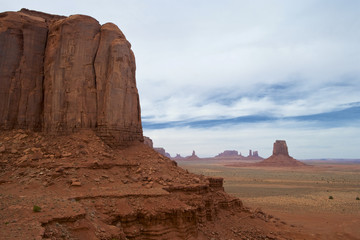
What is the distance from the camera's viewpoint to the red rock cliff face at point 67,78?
1945 cm

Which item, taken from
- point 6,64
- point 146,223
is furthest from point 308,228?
point 6,64

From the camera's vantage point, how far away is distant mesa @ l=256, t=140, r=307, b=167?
137 meters

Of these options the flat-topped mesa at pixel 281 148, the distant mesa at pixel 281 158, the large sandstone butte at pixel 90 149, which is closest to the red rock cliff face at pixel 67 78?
the large sandstone butte at pixel 90 149

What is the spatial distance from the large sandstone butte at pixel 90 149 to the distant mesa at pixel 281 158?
121 metres

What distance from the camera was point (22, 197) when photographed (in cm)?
1270

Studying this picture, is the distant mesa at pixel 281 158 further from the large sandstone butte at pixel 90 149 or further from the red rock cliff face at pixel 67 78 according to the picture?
the red rock cliff face at pixel 67 78

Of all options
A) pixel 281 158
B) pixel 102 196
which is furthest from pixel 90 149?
pixel 281 158

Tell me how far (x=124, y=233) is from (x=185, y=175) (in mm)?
6659

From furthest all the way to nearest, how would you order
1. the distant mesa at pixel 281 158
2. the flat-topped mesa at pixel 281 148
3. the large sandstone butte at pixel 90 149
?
the flat-topped mesa at pixel 281 148 < the distant mesa at pixel 281 158 < the large sandstone butte at pixel 90 149

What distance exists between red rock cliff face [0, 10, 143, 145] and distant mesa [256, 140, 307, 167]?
128m

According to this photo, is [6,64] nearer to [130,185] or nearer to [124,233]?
[130,185]

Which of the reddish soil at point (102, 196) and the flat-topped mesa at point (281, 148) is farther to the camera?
the flat-topped mesa at point (281, 148)

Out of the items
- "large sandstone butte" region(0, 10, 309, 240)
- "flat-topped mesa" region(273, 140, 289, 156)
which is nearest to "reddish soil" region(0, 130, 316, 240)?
"large sandstone butte" region(0, 10, 309, 240)

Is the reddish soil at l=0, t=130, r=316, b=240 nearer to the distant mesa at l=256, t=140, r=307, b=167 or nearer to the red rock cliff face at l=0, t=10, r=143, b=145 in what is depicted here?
the red rock cliff face at l=0, t=10, r=143, b=145
